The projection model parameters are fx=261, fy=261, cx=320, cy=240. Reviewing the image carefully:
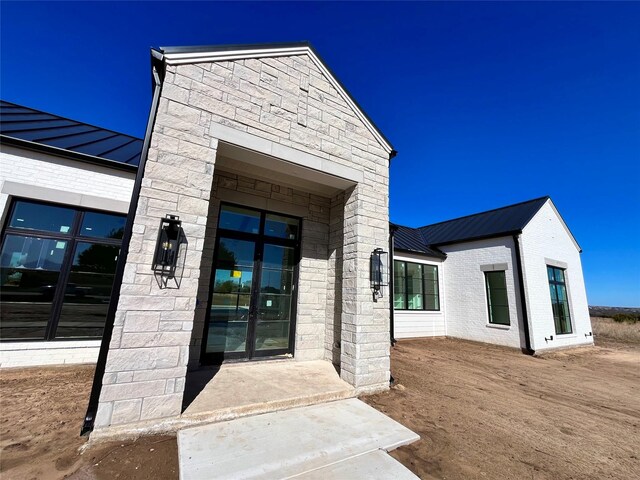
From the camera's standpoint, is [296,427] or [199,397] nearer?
[296,427]

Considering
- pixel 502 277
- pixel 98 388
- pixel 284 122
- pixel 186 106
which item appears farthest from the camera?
pixel 502 277

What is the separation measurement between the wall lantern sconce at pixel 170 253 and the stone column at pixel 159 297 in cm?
5

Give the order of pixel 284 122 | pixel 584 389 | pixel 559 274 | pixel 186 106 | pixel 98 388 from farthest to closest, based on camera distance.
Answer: pixel 559 274 → pixel 584 389 → pixel 284 122 → pixel 186 106 → pixel 98 388

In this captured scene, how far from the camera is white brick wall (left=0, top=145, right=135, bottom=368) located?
4.43 m

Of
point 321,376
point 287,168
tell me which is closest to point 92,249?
point 287,168

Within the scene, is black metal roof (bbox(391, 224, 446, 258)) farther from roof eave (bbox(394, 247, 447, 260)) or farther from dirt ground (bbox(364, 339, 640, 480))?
dirt ground (bbox(364, 339, 640, 480))

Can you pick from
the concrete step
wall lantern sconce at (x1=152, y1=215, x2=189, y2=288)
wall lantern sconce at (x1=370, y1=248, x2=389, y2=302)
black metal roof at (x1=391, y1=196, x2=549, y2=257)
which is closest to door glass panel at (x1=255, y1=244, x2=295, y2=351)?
wall lantern sconce at (x1=370, y1=248, x2=389, y2=302)

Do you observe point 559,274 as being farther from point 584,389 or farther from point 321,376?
point 321,376

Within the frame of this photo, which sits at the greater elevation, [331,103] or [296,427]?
[331,103]

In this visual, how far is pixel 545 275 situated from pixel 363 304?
9064 millimetres

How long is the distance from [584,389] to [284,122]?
289 inches

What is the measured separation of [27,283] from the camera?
4.70 meters

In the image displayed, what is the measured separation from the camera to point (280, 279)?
509cm

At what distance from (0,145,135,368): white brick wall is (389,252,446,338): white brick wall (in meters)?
8.23
